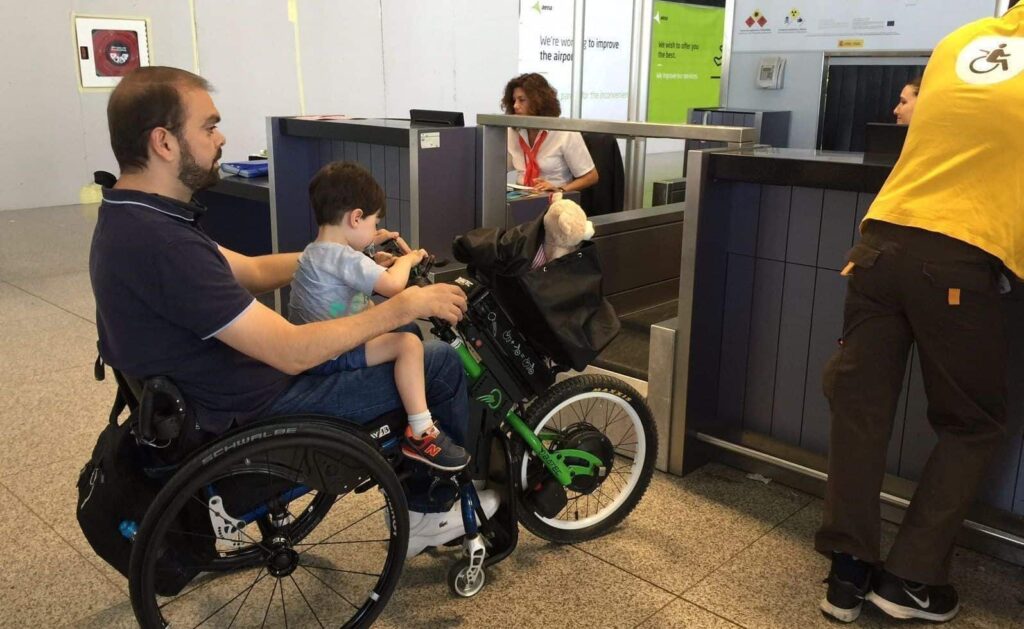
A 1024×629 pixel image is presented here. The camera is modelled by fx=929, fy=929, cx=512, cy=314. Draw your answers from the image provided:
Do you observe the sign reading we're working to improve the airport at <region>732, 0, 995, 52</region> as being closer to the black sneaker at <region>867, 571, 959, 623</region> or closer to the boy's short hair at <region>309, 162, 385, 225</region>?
the black sneaker at <region>867, 571, 959, 623</region>

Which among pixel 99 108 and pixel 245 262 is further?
pixel 99 108

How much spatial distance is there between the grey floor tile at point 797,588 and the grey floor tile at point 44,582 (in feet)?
4.67

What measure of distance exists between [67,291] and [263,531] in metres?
3.58

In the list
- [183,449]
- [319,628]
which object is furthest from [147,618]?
[319,628]

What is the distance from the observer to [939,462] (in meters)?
2.03

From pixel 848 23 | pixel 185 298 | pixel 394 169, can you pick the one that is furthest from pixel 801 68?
pixel 185 298

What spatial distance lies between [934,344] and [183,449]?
1537 mm

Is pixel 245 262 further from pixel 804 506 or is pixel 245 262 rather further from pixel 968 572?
pixel 968 572

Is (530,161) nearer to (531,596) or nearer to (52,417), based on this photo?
(52,417)

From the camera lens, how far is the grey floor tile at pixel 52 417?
298cm

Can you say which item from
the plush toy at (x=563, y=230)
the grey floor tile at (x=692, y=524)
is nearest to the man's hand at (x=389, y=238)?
the plush toy at (x=563, y=230)

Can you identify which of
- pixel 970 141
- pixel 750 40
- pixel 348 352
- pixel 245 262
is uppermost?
pixel 750 40

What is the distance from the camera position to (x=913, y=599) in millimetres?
2072

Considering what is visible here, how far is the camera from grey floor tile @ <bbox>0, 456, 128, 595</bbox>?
95.8 inches
